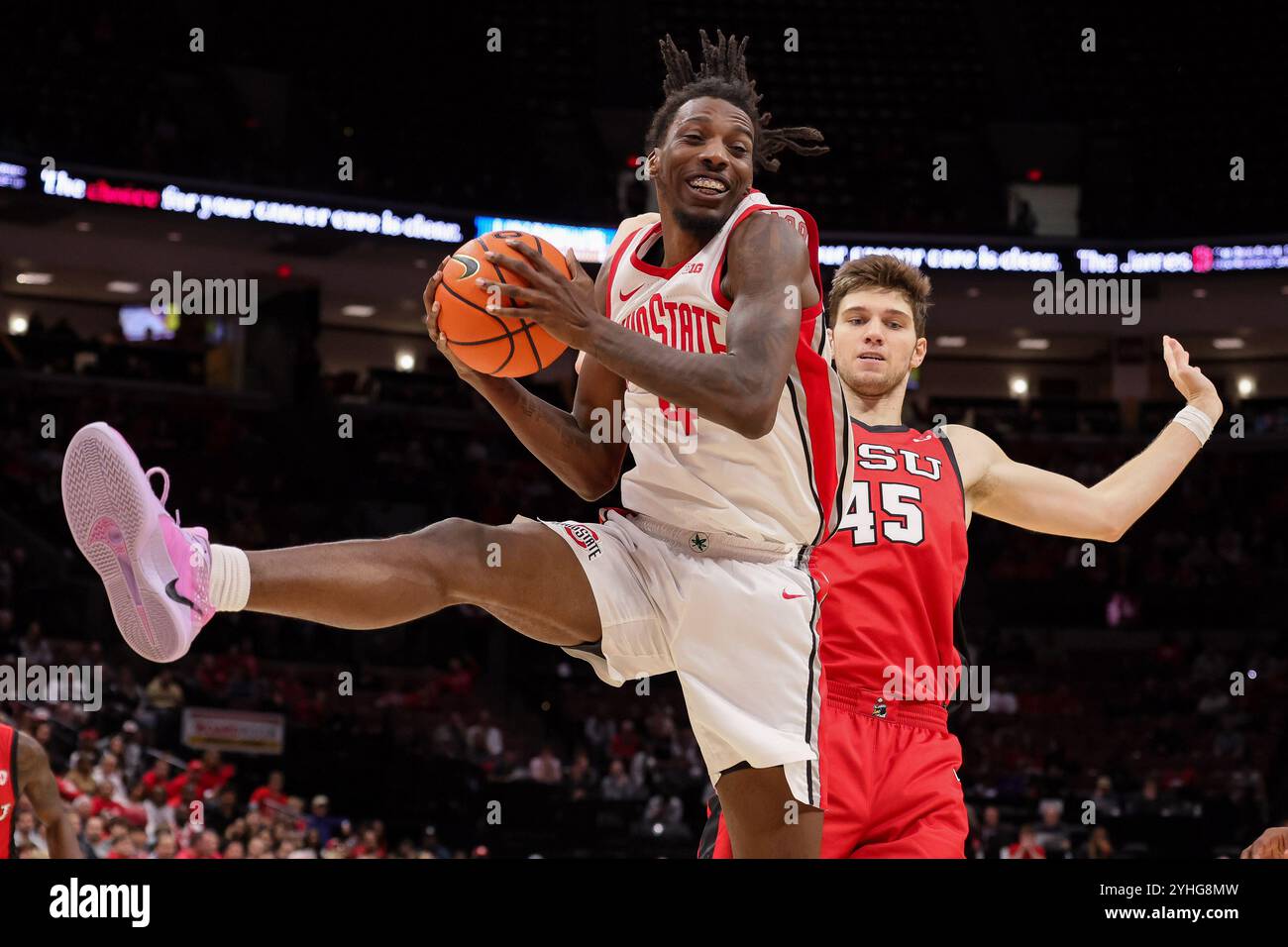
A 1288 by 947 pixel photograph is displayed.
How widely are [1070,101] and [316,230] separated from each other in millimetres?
9802

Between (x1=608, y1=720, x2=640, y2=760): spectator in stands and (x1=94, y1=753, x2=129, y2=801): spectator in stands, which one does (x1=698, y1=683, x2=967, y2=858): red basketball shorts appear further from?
(x1=608, y1=720, x2=640, y2=760): spectator in stands

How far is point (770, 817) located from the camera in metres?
3.16

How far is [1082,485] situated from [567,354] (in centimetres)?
1479

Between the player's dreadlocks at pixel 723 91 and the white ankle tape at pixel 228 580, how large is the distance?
141 cm

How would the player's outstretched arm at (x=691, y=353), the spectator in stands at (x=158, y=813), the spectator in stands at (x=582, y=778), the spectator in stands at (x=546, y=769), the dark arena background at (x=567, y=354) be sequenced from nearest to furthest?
the player's outstretched arm at (x=691, y=353) < the spectator in stands at (x=158, y=813) < the spectator in stands at (x=582, y=778) < the spectator in stands at (x=546, y=769) < the dark arena background at (x=567, y=354)

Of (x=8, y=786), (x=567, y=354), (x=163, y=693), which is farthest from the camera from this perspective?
(x=567, y=354)

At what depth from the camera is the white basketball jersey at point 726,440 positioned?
10.8 ft

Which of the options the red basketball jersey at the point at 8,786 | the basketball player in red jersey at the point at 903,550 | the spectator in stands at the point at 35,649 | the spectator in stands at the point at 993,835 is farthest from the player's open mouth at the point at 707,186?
the spectator in stands at the point at 35,649

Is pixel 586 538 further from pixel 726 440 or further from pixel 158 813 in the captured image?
pixel 158 813

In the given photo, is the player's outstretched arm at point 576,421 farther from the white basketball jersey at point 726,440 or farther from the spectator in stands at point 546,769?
the spectator in stands at point 546,769

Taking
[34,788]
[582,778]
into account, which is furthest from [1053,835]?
[34,788]

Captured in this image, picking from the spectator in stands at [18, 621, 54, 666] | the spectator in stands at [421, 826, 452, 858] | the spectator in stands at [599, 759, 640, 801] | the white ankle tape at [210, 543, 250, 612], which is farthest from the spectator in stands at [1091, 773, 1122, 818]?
the white ankle tape at [210, 543, 250, 612]

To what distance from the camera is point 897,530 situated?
4023mm

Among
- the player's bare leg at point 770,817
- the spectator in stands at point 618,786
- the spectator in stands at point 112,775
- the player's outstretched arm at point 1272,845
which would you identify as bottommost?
the spectator in stands at point 618,786
